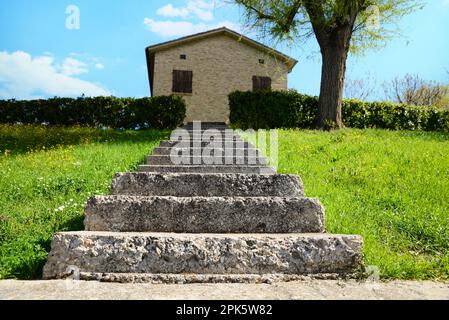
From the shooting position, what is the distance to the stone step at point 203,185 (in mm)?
4418

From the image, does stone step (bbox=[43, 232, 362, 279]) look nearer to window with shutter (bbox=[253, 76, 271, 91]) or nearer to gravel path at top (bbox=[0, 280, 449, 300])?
gravel path at top (bbox=[0, 280, 449, 300])

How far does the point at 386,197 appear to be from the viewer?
16.5 ft

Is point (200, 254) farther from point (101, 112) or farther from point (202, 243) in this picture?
point (101, 112)

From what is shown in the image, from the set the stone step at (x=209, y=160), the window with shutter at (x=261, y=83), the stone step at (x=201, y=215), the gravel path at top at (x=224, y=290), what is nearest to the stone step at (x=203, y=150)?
the stone step at (x=209, y=160)

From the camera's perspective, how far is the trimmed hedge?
15.2 metres

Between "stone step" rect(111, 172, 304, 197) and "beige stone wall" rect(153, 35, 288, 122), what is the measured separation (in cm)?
1583

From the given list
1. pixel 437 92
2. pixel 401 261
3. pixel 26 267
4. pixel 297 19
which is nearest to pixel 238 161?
pixel 401 261

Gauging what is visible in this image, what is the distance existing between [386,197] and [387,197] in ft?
0.04

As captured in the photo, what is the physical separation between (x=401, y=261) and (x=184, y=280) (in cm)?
189

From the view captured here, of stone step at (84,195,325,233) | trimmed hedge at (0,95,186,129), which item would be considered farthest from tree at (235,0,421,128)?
stone step at (84,195,325,233)

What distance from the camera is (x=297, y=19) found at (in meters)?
14.1

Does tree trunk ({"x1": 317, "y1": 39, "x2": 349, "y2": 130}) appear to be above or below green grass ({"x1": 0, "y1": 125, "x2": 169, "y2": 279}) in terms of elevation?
above

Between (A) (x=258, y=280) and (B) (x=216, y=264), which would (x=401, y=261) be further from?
(B) (x=216, y=264)

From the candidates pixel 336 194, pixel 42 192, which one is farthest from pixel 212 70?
pixel 336 194
